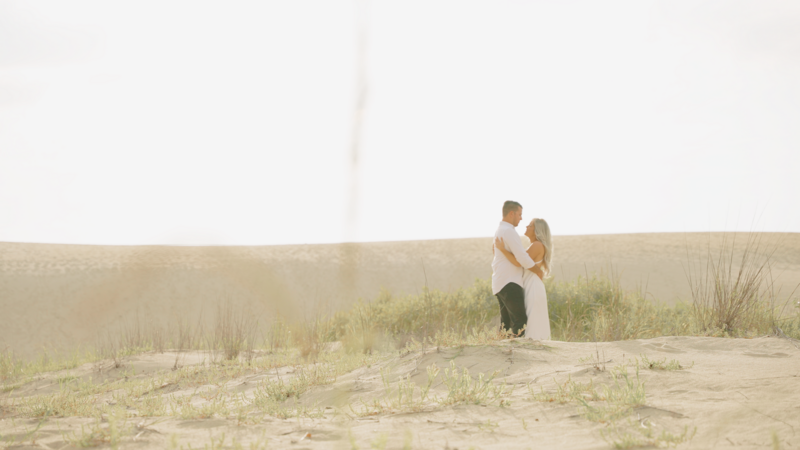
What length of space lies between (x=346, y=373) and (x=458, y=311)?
4.90m

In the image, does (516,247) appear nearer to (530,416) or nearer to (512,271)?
(512,271)

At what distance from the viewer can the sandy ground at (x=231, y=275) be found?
17.9 m

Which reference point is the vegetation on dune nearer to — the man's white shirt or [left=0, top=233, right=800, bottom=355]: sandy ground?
the man's white shirt

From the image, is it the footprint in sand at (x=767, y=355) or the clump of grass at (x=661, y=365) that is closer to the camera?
the clump of grass at (x=661, y=365)

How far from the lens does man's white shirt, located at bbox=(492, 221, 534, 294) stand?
18.9ft

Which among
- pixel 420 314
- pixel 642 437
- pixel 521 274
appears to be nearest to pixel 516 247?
pixel 521 274

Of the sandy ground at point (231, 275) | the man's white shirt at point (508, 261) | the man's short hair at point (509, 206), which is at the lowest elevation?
the sandy ground at point (231, 275)

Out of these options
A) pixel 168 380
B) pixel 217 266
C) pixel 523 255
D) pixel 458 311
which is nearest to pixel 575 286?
pixel 458 311

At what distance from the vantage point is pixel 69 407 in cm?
372

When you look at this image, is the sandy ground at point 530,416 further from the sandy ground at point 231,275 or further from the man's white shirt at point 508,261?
the sandy ground at point 231,275

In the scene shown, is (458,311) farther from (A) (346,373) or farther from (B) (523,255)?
(A) (346,373)

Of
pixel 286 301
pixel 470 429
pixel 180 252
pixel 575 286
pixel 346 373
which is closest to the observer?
pixel 286 301

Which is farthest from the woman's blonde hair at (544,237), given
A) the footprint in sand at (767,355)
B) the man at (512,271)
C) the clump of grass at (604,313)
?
the footprint in sand at (767,355)

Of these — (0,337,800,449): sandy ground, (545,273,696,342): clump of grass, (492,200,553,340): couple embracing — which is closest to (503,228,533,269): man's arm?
(492,200,553,340): couple embracing
